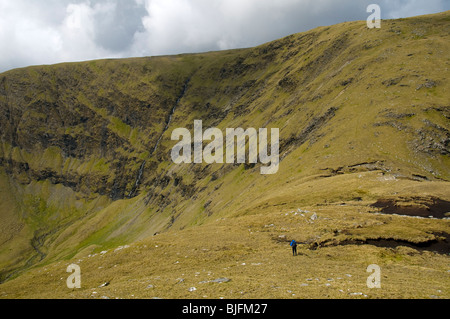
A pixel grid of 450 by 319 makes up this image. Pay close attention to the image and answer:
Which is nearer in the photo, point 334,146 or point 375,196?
point 375,196

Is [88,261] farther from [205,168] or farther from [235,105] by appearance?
[235,105]

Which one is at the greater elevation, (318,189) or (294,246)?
(318,189)

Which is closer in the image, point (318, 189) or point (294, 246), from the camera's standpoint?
point (294, 246)

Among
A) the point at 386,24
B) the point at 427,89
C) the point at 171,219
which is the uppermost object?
the point at 386,24

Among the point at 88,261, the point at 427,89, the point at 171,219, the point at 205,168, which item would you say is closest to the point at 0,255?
the point at 171,219

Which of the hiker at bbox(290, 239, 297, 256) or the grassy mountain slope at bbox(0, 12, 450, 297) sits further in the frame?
the hiker at bbox(290, 239, 297, 256)

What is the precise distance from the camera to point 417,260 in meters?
24.0

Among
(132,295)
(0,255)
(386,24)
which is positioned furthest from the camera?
(0,255)

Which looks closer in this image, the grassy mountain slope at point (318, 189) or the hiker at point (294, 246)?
the grassy mountain slope at point (318, 189)

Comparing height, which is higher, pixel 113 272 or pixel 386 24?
pixel 386 24

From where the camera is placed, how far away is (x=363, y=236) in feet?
93.5

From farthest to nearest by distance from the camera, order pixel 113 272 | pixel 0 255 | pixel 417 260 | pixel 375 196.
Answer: pixel 0 255, pixel 375 196, pixel 113 272, pixel 417 260

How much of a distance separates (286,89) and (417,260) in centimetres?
12786
